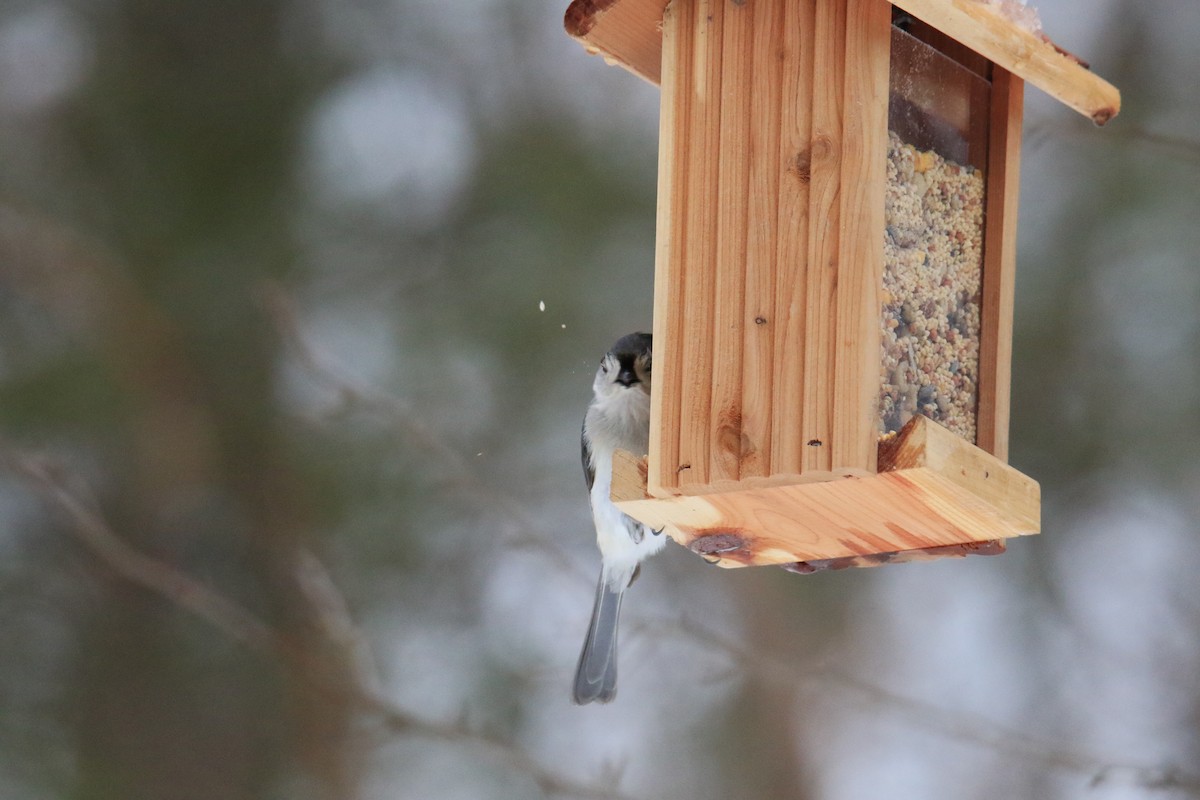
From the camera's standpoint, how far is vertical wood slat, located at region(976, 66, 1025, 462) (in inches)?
95.2

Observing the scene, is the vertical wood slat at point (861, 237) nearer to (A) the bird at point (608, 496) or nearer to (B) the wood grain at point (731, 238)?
(B) the wood grain at point (731, 238)

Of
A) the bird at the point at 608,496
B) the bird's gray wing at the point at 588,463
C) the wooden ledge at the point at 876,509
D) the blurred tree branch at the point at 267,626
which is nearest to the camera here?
the wooden ledge at the point at 876,509

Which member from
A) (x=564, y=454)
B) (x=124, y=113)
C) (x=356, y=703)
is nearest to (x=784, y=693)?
(x=564, y=454)

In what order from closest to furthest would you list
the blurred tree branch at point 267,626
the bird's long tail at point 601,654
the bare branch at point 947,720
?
the bird's long tail at point 601,654, the bare branch at point 947,720, the blurred tree branch at point 267,626

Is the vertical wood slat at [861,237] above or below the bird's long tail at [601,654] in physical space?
above

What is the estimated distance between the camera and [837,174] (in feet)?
7.45

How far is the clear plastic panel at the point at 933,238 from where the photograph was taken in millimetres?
2301

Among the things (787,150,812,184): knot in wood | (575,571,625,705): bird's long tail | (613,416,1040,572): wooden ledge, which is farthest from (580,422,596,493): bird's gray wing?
(787,150,812,184): knot in wood

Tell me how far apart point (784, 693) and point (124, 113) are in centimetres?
278

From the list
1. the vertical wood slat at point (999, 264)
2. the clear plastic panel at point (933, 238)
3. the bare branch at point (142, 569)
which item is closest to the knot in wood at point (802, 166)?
the clear plastic panel at point (933, 238)

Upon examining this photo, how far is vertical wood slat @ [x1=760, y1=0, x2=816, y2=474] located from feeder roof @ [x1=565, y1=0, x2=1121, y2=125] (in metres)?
0.19

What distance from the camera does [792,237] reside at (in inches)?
90.8

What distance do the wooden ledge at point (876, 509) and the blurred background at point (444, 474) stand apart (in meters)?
1.89

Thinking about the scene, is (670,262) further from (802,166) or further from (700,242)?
(802,166)
